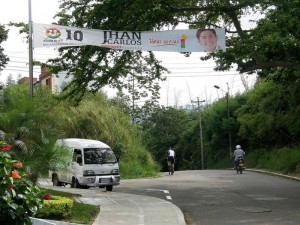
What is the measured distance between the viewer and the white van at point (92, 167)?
63.9 ft

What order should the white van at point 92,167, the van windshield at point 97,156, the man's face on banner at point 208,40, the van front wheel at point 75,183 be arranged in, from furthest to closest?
the van front wheel at point 75,183, the van windshield at point 97,156, the white van at point 92,167, the man's face on banner at point 208,40

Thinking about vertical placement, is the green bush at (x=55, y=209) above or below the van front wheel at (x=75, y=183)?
above

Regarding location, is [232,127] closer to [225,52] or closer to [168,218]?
[225,52]

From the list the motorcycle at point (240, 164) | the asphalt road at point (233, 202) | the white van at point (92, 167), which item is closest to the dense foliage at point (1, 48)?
the white van at point (92, 167)

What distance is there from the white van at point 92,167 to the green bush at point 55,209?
7.77 m

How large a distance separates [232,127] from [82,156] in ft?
87.2

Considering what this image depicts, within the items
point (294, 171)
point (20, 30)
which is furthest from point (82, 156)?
point (294, 171)

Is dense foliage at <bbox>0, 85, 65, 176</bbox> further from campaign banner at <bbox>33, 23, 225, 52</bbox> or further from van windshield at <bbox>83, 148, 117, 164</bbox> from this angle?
van windshield at <bbox>83, 148, 117, 164</bbox>

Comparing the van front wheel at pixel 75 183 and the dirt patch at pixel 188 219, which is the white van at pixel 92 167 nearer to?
the van front wheel at pixel 75 183

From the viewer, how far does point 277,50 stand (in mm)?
15516

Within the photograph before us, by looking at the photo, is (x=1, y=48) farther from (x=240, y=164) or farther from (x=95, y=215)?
(x=240, y=164)

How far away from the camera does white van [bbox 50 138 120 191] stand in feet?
63.9

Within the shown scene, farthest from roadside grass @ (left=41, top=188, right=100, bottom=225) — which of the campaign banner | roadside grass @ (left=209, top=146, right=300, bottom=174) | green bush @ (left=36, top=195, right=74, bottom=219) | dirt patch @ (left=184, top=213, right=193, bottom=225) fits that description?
roadside grass @ (left=209, top=146, right=300, bottom=174)

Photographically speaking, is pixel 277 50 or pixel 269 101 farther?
pixel 269 101
